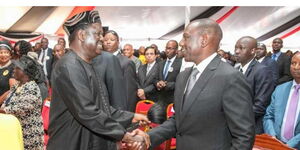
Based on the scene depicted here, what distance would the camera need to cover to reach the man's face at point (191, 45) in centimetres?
209

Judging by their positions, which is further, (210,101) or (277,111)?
(277,111)

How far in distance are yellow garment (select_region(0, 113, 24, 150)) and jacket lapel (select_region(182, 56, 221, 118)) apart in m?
0.90

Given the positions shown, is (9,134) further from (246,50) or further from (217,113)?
(246,50)

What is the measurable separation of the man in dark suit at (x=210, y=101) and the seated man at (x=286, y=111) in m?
1.22

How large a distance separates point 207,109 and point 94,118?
736 mm

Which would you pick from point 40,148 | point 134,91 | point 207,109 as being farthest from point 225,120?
point 134,91

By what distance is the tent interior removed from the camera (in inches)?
461

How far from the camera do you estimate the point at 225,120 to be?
1966 mm

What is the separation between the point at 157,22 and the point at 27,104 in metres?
10.0

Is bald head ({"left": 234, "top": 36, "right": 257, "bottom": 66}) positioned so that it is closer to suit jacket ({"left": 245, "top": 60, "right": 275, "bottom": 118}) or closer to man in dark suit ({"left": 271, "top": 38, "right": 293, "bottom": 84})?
suit jacket ({"left": 245, "top": 60, "right": 275, "bottom": 118})

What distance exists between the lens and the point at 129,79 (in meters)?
4.50

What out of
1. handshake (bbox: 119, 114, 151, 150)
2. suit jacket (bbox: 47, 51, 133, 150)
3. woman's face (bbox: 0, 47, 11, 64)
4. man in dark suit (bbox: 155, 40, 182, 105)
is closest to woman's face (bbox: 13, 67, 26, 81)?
suit jacket (bbox: 47, 51, 133, 150)

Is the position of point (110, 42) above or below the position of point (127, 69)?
above

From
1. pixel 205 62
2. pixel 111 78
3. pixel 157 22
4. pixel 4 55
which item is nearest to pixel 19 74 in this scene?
pixel 111 78
